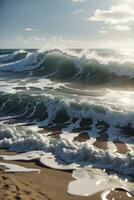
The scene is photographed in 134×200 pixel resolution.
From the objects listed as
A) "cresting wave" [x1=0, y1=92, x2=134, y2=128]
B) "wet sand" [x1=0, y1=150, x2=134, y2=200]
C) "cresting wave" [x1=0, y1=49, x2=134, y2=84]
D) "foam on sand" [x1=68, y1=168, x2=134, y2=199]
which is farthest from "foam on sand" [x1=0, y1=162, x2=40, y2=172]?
"cresting wave" [x1=0, y1=49, x2=134, y2=84]

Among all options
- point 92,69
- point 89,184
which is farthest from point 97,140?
point 92,69

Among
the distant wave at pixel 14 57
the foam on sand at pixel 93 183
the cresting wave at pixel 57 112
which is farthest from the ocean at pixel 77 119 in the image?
the distant wave at pixel 14 57

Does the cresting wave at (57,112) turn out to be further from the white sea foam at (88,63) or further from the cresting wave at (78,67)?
the white sea foam at (88,63)

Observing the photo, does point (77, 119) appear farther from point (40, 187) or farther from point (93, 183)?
point (40, 187)

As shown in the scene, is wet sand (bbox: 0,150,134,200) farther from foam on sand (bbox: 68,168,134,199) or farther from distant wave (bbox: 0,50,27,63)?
distant wave (bbox: 0,50,27,63)

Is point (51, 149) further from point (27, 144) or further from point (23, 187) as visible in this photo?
point (23, 187)

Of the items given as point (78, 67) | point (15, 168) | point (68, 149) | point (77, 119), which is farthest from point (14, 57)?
point (15, 168)
